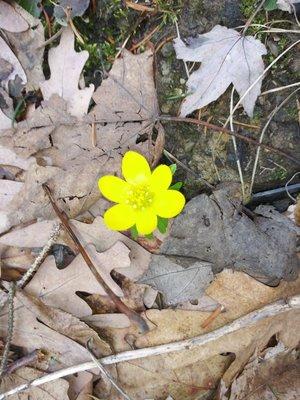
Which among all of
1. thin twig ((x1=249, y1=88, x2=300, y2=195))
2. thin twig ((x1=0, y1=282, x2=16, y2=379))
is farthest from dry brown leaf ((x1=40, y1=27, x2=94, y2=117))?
thin twig ((x1=0, y1=282, x2=16, y2=379))

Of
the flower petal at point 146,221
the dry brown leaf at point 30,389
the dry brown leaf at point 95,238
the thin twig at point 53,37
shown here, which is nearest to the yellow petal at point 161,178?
the flower petal at point 146,221

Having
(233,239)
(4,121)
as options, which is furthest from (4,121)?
(233,239)

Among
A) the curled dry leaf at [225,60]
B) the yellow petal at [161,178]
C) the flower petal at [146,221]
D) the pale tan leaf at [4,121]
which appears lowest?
the flower petal at [146,221]

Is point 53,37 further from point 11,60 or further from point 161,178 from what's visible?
point 161,178

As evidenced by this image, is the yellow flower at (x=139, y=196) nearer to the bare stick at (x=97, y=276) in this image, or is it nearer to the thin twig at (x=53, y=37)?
the bare stick at (x=97, y=276)

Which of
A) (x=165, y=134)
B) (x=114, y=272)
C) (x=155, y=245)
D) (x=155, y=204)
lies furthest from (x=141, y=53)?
(x=114, y=272)

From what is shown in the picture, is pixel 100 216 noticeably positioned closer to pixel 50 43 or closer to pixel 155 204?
pixel 155 204

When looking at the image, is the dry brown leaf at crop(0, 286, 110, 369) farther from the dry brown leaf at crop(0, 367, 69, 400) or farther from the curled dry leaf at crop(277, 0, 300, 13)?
the curled dry leaf at crop(277, 0, 300, 13)
